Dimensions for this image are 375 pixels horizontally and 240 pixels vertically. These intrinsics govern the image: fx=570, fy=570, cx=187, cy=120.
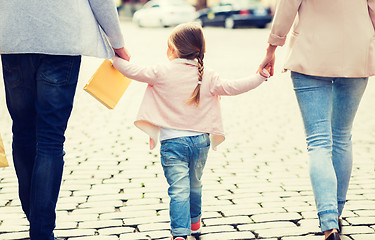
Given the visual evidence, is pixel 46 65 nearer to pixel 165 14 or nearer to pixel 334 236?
pixel 334 236

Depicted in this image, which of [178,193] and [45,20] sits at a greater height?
[45,20]

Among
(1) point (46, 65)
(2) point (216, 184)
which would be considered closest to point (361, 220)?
(2) point (216, 184)

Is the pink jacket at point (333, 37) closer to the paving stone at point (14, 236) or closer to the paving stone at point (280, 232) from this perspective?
the paving stone at point (280, 232)

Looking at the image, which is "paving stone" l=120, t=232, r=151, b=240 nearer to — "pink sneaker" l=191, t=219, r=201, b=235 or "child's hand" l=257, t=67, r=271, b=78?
"pink sneaker" l=191, t=219, r=201, b=235

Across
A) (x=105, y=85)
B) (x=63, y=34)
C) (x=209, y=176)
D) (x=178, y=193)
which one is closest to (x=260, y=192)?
(x=209, y=176)

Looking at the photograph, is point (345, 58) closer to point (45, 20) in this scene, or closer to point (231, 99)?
point (45, 20)

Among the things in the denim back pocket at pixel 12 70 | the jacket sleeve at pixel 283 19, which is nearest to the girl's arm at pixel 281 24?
the jacket sleeve at pixel 283 19

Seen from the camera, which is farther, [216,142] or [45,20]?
[216,142]

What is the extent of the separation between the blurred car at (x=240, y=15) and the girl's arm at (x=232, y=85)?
22.9 meters

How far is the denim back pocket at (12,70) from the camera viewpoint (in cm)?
286

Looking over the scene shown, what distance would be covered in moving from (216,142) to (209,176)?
1.46 metres

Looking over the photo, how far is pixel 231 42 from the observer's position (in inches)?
743

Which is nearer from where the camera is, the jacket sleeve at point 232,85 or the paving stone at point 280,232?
A: the jacket sleeve at point 232,85

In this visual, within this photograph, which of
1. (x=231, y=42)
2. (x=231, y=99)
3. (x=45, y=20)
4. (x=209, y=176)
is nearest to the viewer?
(x=45, y=20)
